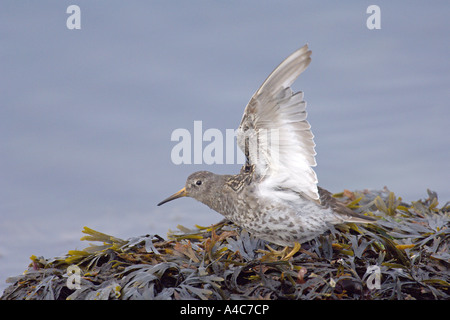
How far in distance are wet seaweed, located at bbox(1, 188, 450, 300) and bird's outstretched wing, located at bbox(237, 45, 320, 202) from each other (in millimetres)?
672

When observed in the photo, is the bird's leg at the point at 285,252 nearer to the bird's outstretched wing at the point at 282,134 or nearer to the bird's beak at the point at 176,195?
the bird's outstretched wing at the point at 282,134

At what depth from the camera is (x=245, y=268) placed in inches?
179

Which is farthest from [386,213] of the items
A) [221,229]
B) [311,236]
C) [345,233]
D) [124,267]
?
[124,267]

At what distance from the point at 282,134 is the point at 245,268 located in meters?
1.47

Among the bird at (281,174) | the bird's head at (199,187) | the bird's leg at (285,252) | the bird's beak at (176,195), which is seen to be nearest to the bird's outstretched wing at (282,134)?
the bird at (281,174)

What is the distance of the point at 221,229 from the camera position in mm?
5961

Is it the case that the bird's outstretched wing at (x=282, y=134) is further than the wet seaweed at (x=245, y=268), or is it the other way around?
the bird's outstretched wing at (x=282, y=134)

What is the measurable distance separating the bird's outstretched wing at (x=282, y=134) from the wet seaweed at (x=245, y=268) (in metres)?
0.67

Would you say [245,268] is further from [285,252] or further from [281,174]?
[281,174]

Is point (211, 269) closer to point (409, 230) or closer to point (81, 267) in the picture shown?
point (81, 267)

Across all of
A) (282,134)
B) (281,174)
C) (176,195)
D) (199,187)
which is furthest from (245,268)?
(176,195)

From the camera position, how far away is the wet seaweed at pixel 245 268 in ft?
14.5
